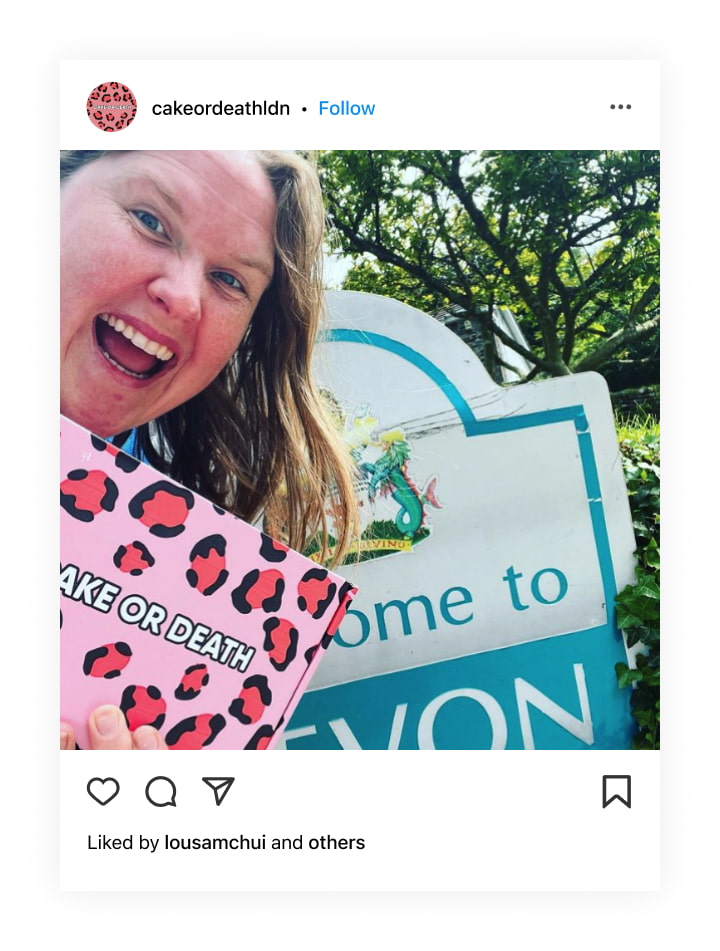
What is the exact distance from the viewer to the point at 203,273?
2576mm

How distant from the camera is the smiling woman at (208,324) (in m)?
2.55

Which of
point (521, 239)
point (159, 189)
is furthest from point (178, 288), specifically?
point (521, 239)

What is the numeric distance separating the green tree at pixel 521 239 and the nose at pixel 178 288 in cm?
48

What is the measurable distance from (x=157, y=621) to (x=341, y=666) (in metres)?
0.63

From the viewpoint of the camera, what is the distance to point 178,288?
100 inches

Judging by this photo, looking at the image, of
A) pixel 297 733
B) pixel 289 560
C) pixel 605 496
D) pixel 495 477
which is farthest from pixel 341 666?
pixel 605 496

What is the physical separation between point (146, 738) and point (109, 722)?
4.7 inches
